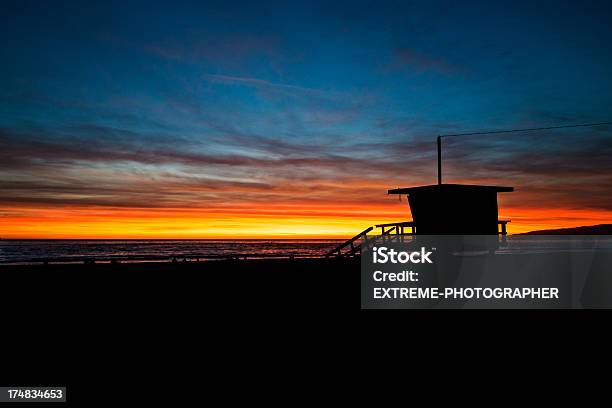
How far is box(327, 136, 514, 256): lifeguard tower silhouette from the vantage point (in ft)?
66.7

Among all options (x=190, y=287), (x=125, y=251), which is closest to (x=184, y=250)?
(x=125, y=251)

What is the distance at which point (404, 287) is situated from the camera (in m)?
18.5

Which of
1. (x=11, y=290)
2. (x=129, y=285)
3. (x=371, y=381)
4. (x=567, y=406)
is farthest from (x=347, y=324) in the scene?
(x=11, y=290)

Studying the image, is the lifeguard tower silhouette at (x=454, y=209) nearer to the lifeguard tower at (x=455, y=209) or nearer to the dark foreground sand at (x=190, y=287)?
the lifeguard tower at (x=455, y=209)

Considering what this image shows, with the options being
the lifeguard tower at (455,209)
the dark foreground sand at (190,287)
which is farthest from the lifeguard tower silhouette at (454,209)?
the dark foreground sand at (190,287)

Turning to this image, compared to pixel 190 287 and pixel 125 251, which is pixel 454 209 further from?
pixel 125 251

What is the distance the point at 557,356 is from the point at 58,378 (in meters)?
8.40

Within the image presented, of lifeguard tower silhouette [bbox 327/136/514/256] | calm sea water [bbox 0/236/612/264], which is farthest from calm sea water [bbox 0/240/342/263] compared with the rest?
lifeguard tower silhouette [bbox 327/136/514/256]

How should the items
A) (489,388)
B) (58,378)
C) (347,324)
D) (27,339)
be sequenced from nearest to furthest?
1. (489,388)
2. (58,378)
3. (27,339)
4. (347,324)

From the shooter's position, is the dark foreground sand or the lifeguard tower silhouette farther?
the lifeguard tower silhouette

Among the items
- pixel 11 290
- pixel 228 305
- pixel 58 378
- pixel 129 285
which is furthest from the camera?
pixel 129 285

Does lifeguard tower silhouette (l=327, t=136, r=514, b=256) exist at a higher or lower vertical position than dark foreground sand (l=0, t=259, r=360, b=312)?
higher

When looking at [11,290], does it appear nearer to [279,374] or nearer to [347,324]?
[347,324]

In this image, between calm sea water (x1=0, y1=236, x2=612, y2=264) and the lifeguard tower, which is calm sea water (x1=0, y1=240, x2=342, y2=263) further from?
the lifeguard tower
